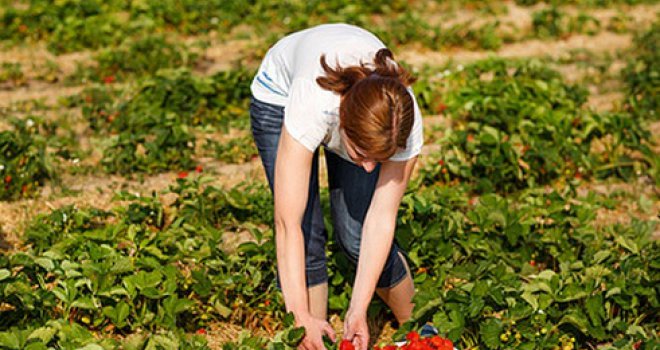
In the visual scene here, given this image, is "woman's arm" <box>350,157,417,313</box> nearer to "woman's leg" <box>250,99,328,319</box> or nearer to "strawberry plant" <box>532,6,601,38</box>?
"woman's leg" <box>250,99,328,319</box>

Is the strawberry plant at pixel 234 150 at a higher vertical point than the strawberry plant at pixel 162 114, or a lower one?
lower

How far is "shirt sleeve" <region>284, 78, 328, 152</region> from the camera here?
10.5ft

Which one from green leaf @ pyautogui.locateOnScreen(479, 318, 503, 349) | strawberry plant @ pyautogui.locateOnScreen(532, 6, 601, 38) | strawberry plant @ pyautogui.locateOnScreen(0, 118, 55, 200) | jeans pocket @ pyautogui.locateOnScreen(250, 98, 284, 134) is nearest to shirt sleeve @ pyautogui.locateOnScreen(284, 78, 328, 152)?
jeans pocket @ pyautogui.locateOnScreen(250, 98, 284, 134)

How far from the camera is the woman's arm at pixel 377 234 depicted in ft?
11.6

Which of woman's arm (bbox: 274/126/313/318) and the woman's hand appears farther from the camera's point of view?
the woman's hand

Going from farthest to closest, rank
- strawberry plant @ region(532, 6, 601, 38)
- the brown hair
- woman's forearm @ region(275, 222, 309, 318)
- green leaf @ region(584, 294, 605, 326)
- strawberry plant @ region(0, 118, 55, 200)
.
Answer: strawberry plant @ region(532, 6, 601, 38)
strawberry plant @ region(0, 118, 55, 200)
green leaf @ region(584, 294, 605, 326)
woman's forearm @ region(275, 222, 309, 318)
the brown hair

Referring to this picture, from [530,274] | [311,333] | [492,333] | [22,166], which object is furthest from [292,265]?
[22,166]


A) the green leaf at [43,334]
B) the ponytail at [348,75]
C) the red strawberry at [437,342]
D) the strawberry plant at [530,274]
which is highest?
the ponytail at [348,75]

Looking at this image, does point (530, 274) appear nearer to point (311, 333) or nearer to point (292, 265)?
point (311, 333)

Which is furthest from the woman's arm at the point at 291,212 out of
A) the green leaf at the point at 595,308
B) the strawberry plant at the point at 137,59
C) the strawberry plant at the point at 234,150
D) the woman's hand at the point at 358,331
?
the strawberry plant at the point at 137,59

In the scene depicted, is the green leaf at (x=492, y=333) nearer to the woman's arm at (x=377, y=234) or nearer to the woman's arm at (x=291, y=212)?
the woman's arm at (x=377, y=234)

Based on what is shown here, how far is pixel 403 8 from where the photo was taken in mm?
9469

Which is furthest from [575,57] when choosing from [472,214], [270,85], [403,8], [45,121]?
[270,85]

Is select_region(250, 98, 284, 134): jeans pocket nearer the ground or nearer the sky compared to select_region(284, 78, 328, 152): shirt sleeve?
nearer the ground
